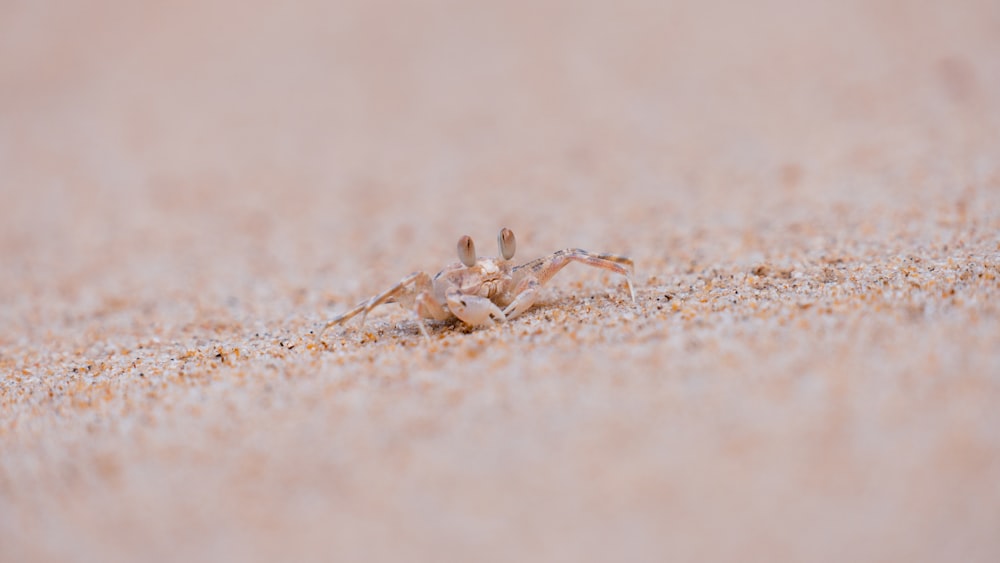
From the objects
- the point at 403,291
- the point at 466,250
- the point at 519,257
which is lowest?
the point at 519,257

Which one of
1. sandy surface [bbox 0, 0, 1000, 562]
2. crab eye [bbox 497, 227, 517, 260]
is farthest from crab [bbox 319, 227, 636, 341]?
sandy surface [bbox 0, 0, 1000, 562]

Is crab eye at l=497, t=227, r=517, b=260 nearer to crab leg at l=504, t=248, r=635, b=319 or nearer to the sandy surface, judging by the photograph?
crab leg at l=504, t=248, r=635, b=319

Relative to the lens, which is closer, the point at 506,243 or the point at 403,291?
the point at 403,291

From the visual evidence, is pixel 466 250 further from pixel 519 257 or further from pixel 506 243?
pixel 519 257

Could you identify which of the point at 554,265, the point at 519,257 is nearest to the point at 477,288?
the point at 554,265

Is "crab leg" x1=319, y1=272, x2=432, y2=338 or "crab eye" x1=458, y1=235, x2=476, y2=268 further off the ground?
"crab eye" x1=458, y1=235, x2=476, y2=268

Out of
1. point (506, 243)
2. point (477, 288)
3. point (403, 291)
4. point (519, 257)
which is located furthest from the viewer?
point (519, 257)

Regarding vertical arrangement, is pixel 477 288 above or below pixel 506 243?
below
